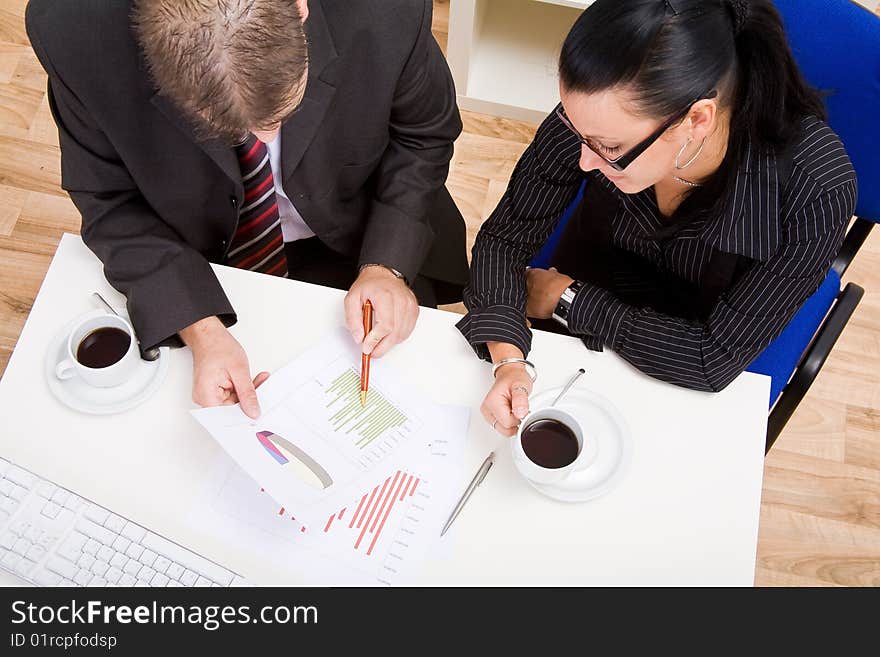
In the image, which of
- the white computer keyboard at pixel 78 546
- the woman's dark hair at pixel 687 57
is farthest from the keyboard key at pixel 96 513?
the woman's dark hair at pixel 687 57

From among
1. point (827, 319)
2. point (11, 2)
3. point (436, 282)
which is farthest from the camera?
point (11, 2)

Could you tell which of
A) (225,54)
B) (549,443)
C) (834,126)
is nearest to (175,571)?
(549,443)

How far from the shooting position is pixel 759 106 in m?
1.03

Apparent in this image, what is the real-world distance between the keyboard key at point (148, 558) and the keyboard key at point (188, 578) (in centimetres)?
4

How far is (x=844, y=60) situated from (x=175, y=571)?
3.89 ft

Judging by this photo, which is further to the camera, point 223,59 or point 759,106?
point 759,106

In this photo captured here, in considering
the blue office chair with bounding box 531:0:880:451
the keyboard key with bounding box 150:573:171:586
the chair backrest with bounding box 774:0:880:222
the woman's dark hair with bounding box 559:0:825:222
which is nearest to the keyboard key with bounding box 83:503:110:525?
the keyboard key with bounding box 150:573:171:586

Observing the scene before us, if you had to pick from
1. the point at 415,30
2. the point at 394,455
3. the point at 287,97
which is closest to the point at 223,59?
the point at 287,97

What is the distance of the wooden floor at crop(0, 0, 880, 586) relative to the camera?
1.84 meters

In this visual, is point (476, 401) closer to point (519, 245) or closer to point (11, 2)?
point (519, 245)

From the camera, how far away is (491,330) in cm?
113

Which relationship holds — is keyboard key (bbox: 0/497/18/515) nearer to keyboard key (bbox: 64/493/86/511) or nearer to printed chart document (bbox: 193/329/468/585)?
keyboard key (bbox: 64/493/86/511)

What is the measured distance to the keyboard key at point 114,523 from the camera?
1011 millimetres

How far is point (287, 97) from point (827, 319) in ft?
2.99
